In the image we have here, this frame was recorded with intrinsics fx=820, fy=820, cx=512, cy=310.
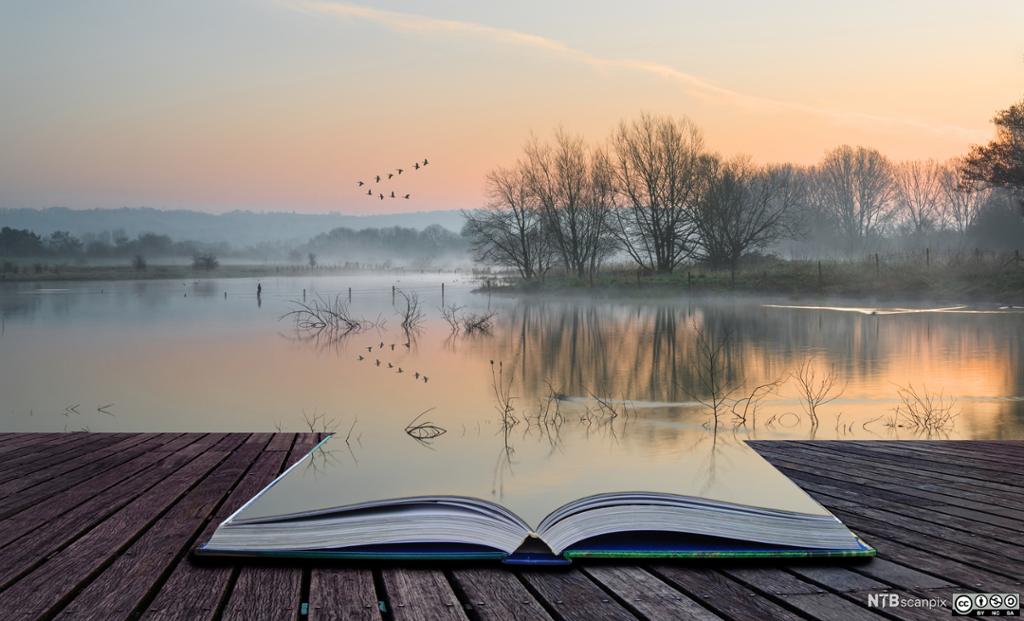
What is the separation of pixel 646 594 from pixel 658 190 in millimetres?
38742

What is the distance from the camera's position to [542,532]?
9.71 feet

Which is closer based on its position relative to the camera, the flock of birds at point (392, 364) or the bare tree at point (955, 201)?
the flock of birds at point (392, 364)

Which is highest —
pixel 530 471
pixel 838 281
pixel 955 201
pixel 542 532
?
pixel 955 201

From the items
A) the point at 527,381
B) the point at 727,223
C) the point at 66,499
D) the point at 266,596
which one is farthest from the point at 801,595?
the point at 727,223

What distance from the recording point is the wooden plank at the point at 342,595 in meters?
2.42

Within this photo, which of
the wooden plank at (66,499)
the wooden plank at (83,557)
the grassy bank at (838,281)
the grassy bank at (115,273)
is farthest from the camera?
the grassy bank at (115,273)

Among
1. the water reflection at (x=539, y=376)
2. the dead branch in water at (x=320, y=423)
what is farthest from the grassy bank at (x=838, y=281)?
the dead branch in water at (x=320, y=423)

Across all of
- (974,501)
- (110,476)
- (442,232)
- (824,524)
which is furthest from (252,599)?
(442,232)

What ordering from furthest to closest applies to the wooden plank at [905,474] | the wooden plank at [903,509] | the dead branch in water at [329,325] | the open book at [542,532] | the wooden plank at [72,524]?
the dead branch in water at [329,325] → the wooden plank at [905,474] → the wooden plank at [903,509] → the wooden plank at [72,524] → the open book at [542,532]

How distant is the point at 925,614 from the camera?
2385 mm

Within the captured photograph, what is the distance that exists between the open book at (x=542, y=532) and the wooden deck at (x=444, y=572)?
0.06 meters

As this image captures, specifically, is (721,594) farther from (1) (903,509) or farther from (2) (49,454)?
(2) (49,454)

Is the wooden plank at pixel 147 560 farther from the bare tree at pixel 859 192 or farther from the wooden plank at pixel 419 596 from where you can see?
the bare tree at pixel 859 192

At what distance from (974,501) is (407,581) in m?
2.68
